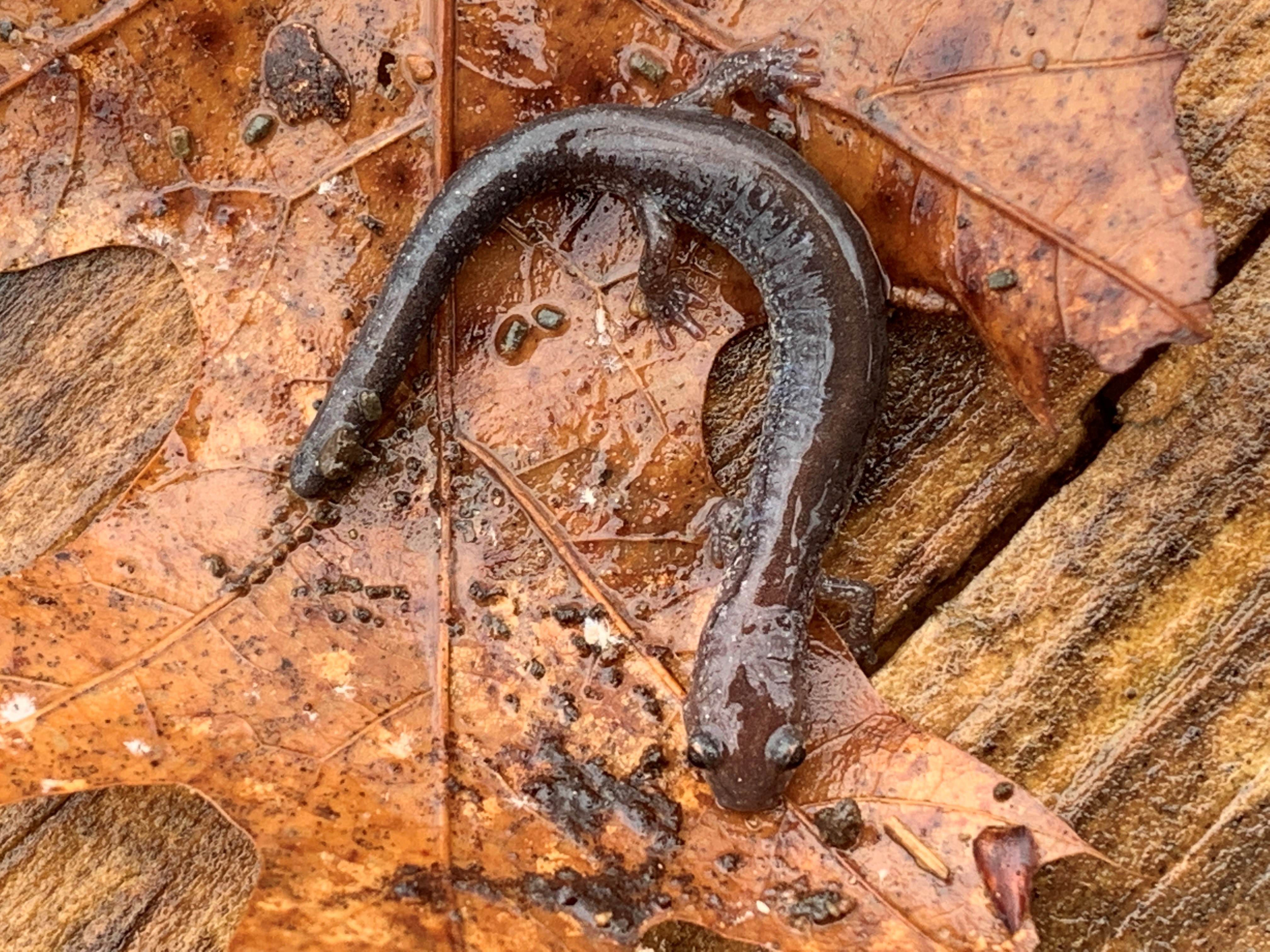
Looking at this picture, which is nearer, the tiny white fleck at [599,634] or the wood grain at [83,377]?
the tiny white fleck at [599,634]

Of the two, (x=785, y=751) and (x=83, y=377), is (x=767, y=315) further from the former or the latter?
(x=83, y=377)

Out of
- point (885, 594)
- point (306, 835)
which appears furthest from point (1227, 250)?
point (306, 835)

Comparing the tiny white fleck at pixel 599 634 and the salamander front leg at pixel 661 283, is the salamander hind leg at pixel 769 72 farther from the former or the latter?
the tiny white fleck at pixel 599 634

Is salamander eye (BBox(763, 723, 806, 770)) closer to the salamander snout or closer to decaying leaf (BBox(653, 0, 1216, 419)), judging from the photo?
the salamander snout

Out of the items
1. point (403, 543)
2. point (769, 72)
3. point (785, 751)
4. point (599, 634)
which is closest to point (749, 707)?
point (785, 751)

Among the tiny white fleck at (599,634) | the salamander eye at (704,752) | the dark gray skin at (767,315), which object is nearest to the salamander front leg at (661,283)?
the dark gray skin at (767,315)

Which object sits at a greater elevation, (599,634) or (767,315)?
(767,315)

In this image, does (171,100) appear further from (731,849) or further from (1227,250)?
(1227,250)
